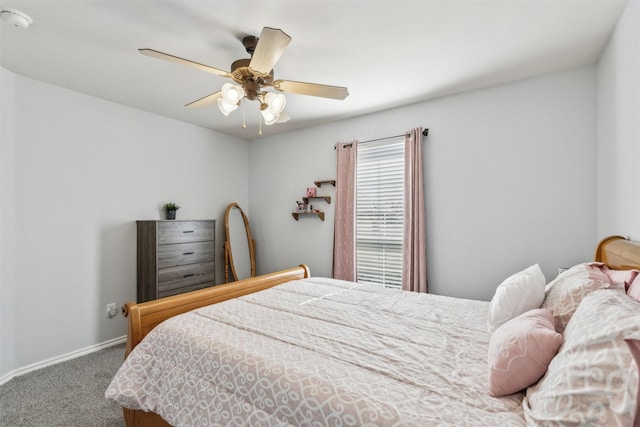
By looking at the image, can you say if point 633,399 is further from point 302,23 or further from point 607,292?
point 302,23

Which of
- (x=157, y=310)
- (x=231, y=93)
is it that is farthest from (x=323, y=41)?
(x=157, y=310)

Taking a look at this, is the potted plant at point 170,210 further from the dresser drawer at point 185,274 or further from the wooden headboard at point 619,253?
the wooden headboard at point 619,253

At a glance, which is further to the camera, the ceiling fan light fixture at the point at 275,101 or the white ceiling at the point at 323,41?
the ceiling fan light fixture at the point at 275,101

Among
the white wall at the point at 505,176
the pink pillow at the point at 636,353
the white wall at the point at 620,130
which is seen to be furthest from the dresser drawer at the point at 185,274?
the white wall at the point at 620,130

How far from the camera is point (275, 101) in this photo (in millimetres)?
2010

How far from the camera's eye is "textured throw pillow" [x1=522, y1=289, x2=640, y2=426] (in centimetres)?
69

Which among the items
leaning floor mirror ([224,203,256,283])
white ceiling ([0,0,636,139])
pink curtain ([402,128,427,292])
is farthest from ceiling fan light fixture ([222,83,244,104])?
leaning floor mirror ([224,203,256,283])

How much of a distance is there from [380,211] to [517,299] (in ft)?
6.83

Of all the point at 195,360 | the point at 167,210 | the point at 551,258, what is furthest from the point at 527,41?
the point at 167,210

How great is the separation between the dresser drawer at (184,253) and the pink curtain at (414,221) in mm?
2342

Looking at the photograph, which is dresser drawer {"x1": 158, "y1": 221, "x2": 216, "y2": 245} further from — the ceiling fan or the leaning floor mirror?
the ceiling fan

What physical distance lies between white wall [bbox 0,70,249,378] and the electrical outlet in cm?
4

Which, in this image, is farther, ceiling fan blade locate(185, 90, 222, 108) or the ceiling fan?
ceiling fan blade locate(185, 90, 222, 108)

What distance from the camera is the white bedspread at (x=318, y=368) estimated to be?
3.31ft
